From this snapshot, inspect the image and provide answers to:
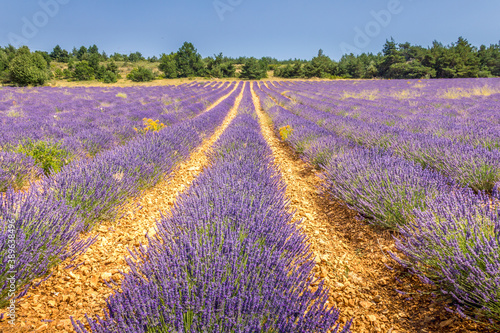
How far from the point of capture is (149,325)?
0.94 m

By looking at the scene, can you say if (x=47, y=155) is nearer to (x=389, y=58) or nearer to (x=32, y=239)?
(x=32, y=239)

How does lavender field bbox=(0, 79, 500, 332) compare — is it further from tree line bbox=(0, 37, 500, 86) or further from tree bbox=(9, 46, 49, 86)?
tree line bbox=(0, 37, 500, 86)

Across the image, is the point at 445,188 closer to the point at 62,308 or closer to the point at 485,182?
the point at 485,182

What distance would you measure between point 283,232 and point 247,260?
0.38 metres

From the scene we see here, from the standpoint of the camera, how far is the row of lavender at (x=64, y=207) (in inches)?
53.8

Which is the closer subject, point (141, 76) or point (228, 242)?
point (228, 242)

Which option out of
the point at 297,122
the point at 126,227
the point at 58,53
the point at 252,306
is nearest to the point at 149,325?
the point at 252,306

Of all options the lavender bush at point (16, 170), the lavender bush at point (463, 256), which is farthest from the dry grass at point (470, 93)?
the lavender bush at point (16, 170)

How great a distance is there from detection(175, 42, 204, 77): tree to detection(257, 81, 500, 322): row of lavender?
44.7 m

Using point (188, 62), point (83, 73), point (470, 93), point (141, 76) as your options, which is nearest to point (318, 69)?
point (188, 62)

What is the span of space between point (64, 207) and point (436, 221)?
2731mm

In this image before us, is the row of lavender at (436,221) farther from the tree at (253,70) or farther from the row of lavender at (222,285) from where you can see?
the tree at (253,70)

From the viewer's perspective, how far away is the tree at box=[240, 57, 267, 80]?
4384 cm

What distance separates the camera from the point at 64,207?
5.94 ft
